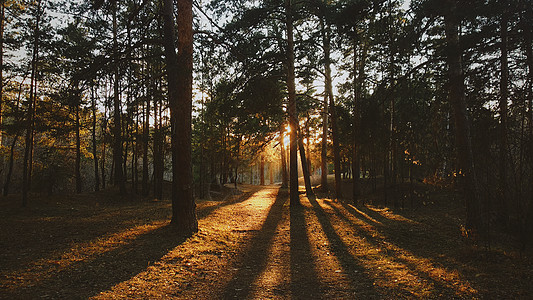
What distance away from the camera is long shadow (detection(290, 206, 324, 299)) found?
4.12 meters

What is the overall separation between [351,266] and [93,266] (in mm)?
4803

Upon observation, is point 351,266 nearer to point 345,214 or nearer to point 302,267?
point 302,267

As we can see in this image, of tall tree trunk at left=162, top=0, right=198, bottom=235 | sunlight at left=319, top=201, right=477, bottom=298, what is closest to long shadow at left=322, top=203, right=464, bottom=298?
sunlight at left=319, top=201, right=477, bottom=298

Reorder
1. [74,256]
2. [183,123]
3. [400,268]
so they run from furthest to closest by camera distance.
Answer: [183,123]
[74,256]
[400,268]

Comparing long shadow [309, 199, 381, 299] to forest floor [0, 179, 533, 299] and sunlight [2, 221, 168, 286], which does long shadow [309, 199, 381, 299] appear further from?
sunlight [2, 221, 168, 286]

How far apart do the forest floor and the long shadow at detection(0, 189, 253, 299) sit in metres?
0.02

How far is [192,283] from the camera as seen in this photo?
4340 mm

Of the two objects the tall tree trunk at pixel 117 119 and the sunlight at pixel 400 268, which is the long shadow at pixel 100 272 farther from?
the sunlight at pixel 400 268

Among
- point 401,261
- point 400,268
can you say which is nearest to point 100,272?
point 400,268

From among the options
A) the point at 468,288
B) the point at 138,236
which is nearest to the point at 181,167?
the point at 138,236

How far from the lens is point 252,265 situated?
17.5 ft

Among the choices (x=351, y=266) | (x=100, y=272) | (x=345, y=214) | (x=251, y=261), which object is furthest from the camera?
(x=345, y=214)

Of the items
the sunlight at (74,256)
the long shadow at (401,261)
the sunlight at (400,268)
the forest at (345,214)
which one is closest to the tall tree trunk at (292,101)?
the forest at (345,214)

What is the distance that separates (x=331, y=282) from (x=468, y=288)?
197cm
